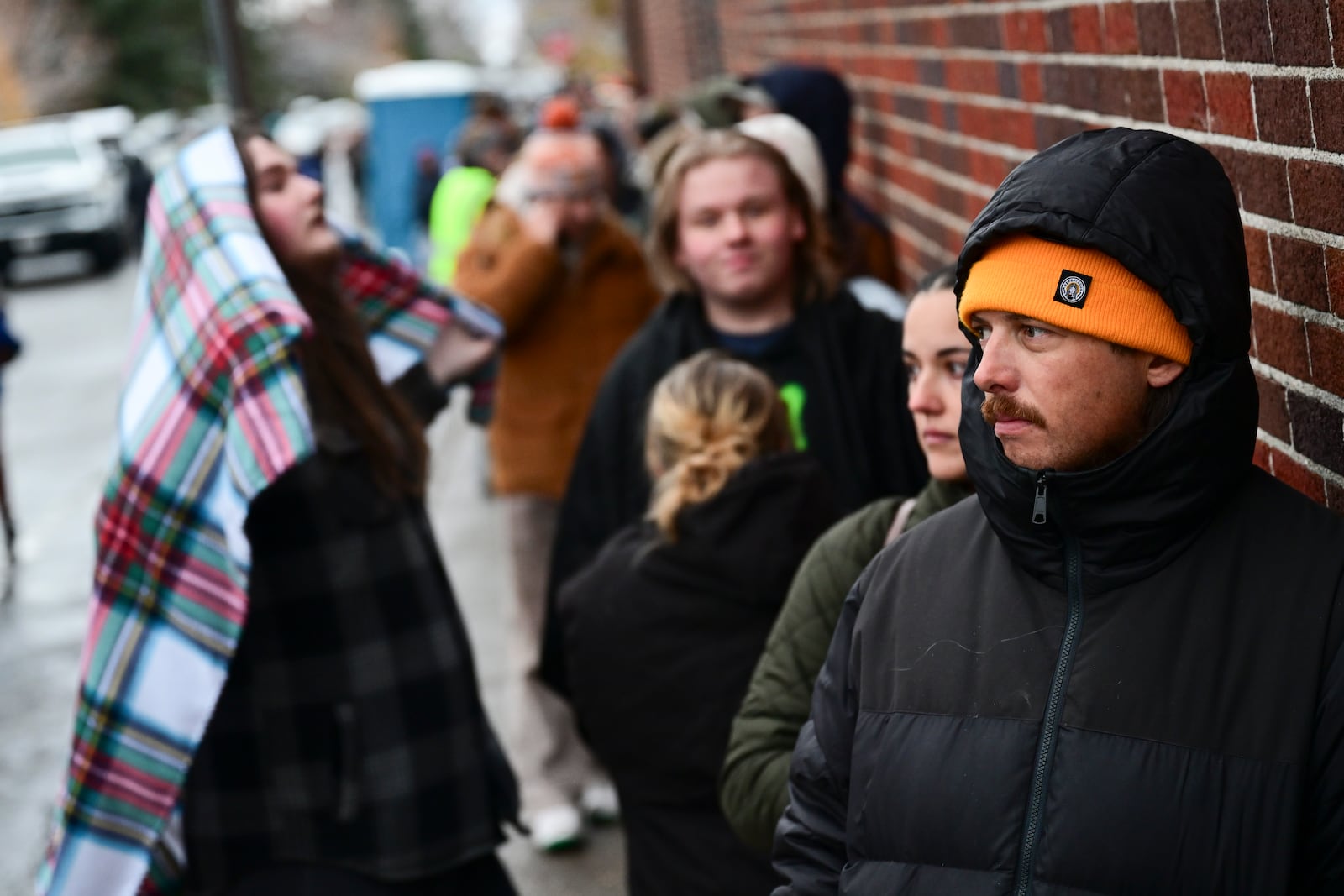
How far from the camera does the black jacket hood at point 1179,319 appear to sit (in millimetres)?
1735

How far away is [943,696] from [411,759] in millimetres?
1698

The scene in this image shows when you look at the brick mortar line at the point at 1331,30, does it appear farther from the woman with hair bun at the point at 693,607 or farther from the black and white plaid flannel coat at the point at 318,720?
the black and white plaid flannel coat at the point at 318,720

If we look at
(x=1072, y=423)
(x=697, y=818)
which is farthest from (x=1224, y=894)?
(x=697, y=818)

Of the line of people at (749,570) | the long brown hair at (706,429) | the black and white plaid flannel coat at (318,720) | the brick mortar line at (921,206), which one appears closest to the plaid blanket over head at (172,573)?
the line of people at (749,570)

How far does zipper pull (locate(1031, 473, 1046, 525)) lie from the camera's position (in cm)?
179

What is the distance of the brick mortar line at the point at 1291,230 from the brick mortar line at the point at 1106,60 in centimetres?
21

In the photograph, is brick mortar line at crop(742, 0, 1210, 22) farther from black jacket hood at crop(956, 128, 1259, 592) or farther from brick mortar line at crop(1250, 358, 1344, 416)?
black jacket hood at crop(956, 128, 1259, 592)

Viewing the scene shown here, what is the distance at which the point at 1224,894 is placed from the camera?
165 cm

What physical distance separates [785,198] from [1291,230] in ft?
5.48

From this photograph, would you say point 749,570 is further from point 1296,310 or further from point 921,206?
point 921,206

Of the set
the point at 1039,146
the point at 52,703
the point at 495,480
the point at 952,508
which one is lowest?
the point at 52,703

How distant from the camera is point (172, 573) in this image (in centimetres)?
308

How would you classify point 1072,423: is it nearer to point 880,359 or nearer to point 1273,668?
point 1273,668

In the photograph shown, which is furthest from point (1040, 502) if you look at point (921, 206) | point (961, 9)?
point (921, 206)
